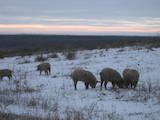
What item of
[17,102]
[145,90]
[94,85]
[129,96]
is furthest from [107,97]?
[17,102]

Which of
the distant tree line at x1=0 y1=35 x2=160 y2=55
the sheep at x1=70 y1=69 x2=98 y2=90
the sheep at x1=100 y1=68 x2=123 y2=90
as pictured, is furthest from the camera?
the distant tree line at x1=0 y1=35 x2=160 y2=55

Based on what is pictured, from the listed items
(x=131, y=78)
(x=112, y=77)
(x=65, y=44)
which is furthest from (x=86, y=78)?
(x=65, y=44)

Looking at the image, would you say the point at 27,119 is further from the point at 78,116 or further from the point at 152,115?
the point at 152,115

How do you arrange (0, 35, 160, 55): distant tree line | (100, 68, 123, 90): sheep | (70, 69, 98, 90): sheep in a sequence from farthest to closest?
1. (0, 35, 160, 55): distant tree line
2. (70, 69, 98, 90): sheep
3. (100, 68, 123, 90): sheep

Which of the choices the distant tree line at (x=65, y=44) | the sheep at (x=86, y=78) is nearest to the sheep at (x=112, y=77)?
the sheep at (x=86, y=78)

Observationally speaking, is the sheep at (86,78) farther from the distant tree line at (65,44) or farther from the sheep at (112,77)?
the distant tree line at (65,44)

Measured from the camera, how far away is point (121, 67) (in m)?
19.2

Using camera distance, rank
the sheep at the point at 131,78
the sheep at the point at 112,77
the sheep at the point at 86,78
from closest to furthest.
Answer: the sheep at the point at 131,78, the sheep at the point at 112,77, the sheep at the point at 86,78

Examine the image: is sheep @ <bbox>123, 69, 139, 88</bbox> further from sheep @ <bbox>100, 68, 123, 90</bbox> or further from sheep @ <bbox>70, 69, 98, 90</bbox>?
sheep @ <bbox>70, 69, 98, 90</bbox>

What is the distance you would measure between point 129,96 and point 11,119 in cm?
510

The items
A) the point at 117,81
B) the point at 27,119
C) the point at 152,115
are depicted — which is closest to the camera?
the point at 27,119

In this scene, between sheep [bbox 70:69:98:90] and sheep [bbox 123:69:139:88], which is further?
sheep [bbox 70:69:98:90]

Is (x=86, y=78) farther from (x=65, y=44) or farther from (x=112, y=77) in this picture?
(x=65, y=44)

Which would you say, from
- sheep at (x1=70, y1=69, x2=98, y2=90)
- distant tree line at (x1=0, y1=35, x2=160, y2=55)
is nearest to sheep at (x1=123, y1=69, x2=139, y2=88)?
sheep at (x1=70, y1=69, x2=98, y2=90)
